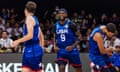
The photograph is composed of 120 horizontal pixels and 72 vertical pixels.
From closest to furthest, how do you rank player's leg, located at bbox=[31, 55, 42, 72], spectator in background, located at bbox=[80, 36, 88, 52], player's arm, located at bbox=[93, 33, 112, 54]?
player's leg, located at bbox=[31, 55, 42, 72], player's arm, located at bbox=[93, 33, 112, 54], spectator in background, located at bbox=[80, 36, 88, 52]

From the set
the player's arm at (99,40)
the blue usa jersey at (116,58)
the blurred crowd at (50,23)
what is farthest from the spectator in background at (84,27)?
the player's arm at (99,40)

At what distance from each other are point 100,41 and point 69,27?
242cm

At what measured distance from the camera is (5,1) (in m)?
22.6

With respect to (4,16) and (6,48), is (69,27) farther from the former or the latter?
(4,16)

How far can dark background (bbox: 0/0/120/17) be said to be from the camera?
74.4 feet

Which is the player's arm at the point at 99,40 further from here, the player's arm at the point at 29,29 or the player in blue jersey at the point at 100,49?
the player's arm at the point at 29,29

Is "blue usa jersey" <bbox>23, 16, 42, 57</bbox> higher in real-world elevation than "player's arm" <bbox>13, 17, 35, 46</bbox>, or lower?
lower

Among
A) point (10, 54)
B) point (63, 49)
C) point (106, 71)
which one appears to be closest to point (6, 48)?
point (10, 54)

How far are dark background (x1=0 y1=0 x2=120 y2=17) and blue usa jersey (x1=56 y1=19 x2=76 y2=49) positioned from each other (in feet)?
34.7

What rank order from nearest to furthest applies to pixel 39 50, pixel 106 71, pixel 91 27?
pixel 39 50 → pixel 106 71 → pixel 91 27

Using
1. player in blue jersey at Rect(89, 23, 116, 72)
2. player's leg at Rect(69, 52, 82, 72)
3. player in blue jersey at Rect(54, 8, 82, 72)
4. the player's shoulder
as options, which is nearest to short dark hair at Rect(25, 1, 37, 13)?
the player's shoulder

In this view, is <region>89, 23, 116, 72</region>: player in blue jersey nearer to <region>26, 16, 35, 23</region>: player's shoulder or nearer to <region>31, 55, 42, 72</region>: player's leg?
<region>31, 55, 42, 72</region>: player's leg

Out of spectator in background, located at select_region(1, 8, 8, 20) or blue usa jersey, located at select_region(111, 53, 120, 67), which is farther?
spectator in background, located at select_region(1, 8, 8, 20)

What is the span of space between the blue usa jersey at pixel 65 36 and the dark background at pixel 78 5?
10591 mm
